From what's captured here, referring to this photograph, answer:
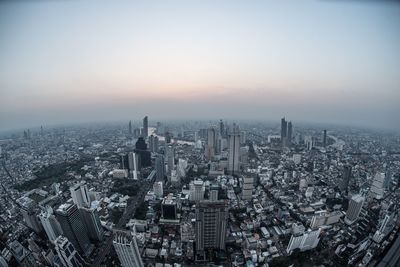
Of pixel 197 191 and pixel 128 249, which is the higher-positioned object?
pixel 128 249

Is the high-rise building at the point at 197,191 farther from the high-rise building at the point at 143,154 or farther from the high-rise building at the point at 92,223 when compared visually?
the high-rise building at the point at 143,154

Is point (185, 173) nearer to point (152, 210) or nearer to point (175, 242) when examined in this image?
point (152, 210)

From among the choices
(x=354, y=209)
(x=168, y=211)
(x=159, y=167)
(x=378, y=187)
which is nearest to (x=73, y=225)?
(x=168, y=211)

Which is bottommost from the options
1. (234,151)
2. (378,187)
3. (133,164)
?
(133,164)

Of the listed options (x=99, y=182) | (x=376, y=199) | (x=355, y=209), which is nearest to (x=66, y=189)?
(x=99, y=182)

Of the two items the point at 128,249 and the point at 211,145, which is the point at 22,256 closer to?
the point at 128,249

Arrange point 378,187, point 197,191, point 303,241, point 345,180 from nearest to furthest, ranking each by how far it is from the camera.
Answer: point 303,241
point 378,187
point 197,191
point 345,180

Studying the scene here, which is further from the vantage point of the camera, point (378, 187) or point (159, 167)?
point (159, 167)
